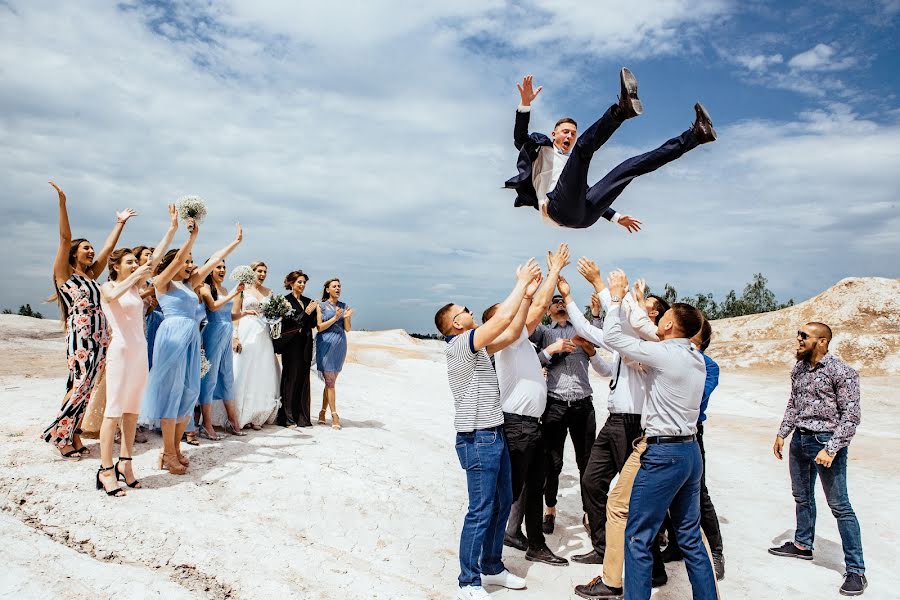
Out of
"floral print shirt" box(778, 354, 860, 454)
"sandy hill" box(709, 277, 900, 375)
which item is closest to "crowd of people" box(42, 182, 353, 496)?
"floral print shirt" box(778, 354, 860, 454)

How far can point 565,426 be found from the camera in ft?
20.5

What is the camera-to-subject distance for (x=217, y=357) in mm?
7832

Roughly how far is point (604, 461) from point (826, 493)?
2.24 meters

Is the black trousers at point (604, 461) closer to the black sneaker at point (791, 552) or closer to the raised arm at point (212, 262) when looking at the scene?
the black sneaker at point (791, 552)

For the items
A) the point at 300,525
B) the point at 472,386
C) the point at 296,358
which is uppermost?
the point at 472,386

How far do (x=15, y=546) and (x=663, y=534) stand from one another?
18.3ft

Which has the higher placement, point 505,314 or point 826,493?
point 505,314

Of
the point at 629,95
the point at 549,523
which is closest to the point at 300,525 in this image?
the point at 549,523

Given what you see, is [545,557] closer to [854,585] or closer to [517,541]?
[517,541]

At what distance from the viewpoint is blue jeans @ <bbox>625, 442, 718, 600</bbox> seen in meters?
4.16

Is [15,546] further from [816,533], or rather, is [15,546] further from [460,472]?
[816,533]

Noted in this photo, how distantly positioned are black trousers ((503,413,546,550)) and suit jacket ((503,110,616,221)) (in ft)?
6.33

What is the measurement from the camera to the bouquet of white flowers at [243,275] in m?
8.20

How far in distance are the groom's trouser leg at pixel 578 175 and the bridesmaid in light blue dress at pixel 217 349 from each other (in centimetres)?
451
